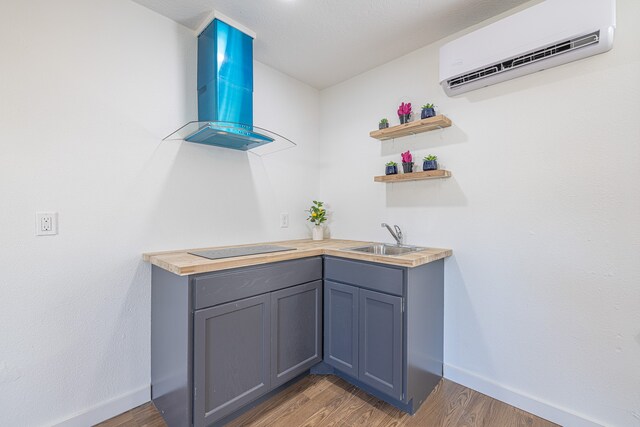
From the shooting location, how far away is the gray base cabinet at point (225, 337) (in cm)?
139

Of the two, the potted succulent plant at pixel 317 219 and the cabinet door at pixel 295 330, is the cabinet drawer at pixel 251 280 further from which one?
the potted succulent plant at pixel 317 219

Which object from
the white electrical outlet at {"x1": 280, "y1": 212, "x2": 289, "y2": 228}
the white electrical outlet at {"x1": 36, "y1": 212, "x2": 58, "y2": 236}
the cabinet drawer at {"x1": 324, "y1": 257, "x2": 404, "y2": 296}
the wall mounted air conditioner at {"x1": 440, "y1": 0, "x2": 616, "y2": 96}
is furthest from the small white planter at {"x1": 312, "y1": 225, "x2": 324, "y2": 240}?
the white electrical outlet at {"x1": 36, "y1": 212, "x2": 58, "y2": 236}

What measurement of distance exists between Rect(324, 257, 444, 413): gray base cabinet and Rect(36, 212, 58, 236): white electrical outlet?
153cm

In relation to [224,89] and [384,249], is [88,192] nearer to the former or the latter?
[224,89]

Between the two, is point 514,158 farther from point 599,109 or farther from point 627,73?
point 627,73

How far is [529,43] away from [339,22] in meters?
1.12

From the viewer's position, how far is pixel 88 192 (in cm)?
157

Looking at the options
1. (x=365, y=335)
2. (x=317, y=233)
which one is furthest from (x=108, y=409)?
(x=317, y=233)

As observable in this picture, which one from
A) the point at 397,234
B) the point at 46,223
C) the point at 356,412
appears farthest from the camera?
the point at 397,234

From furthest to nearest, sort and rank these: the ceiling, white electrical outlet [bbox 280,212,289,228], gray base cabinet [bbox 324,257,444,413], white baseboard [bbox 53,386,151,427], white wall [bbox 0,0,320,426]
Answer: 1. white electrical outlet [bbox 280,212,289,228]
2. the ceiling
3. gray base cabinet [bbox 324,257,444,413]
4. white baseboard [bbox 53,386,151,427]
5. white wall [bbox 0,0,320,426]

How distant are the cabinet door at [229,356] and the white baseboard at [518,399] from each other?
51.3 inches

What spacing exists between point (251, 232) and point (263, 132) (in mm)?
→ 844

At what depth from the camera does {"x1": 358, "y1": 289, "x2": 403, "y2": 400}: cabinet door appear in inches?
64.7

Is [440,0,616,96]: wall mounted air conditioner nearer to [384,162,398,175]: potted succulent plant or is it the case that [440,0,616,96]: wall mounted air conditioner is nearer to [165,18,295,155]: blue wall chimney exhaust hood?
[384,162,398,175]: potted succulent plant
